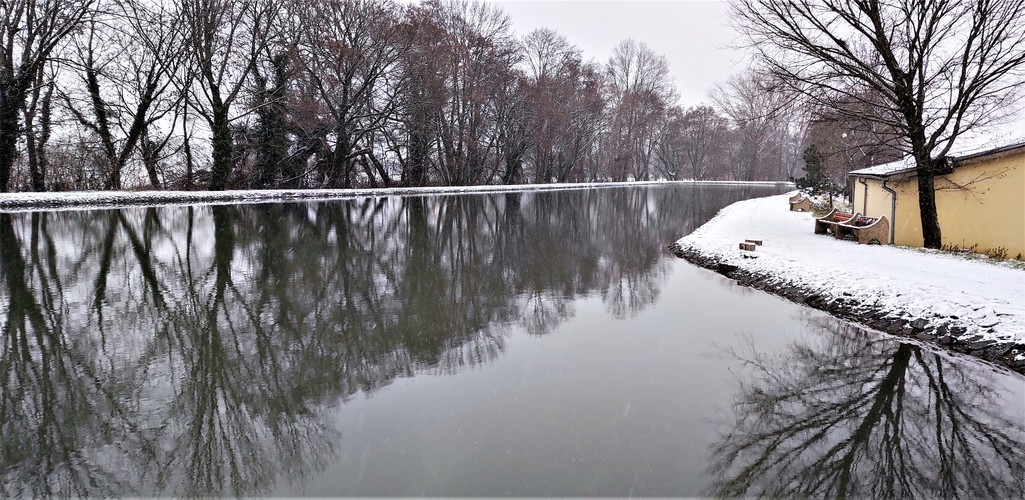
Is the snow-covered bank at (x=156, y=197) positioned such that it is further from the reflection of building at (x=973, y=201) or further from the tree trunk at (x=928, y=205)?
the tree trunk at (x=928, y=205)

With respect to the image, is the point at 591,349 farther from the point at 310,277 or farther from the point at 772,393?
the point at 310,277

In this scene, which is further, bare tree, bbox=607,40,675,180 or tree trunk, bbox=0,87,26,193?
bare tree, bbox=607,40,675,180

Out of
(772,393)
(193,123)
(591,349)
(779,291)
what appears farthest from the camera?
(193,123)

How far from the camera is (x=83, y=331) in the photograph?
6105mm

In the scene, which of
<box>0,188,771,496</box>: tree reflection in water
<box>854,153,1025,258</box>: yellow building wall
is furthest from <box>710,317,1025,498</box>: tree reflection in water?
<box>854,153,1025,258</box>: yellow building wall

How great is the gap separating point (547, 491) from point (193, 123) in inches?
1558

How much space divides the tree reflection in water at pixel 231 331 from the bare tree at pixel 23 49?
14.1 metres

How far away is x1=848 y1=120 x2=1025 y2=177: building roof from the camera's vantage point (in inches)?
443

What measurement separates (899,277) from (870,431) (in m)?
5.50

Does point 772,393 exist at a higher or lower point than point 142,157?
lower

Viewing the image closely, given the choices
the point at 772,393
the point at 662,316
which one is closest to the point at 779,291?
the point at 662,316

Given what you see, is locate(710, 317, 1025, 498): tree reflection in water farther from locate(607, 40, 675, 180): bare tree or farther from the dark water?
locate(607, 40, 675, 180): bare tree

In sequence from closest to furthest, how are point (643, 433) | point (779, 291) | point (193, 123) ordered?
1. point (643, 433)
2. point (779, 291)
3. point (193, 123)

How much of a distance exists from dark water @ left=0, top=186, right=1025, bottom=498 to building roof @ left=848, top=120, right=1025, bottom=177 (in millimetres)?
7133
